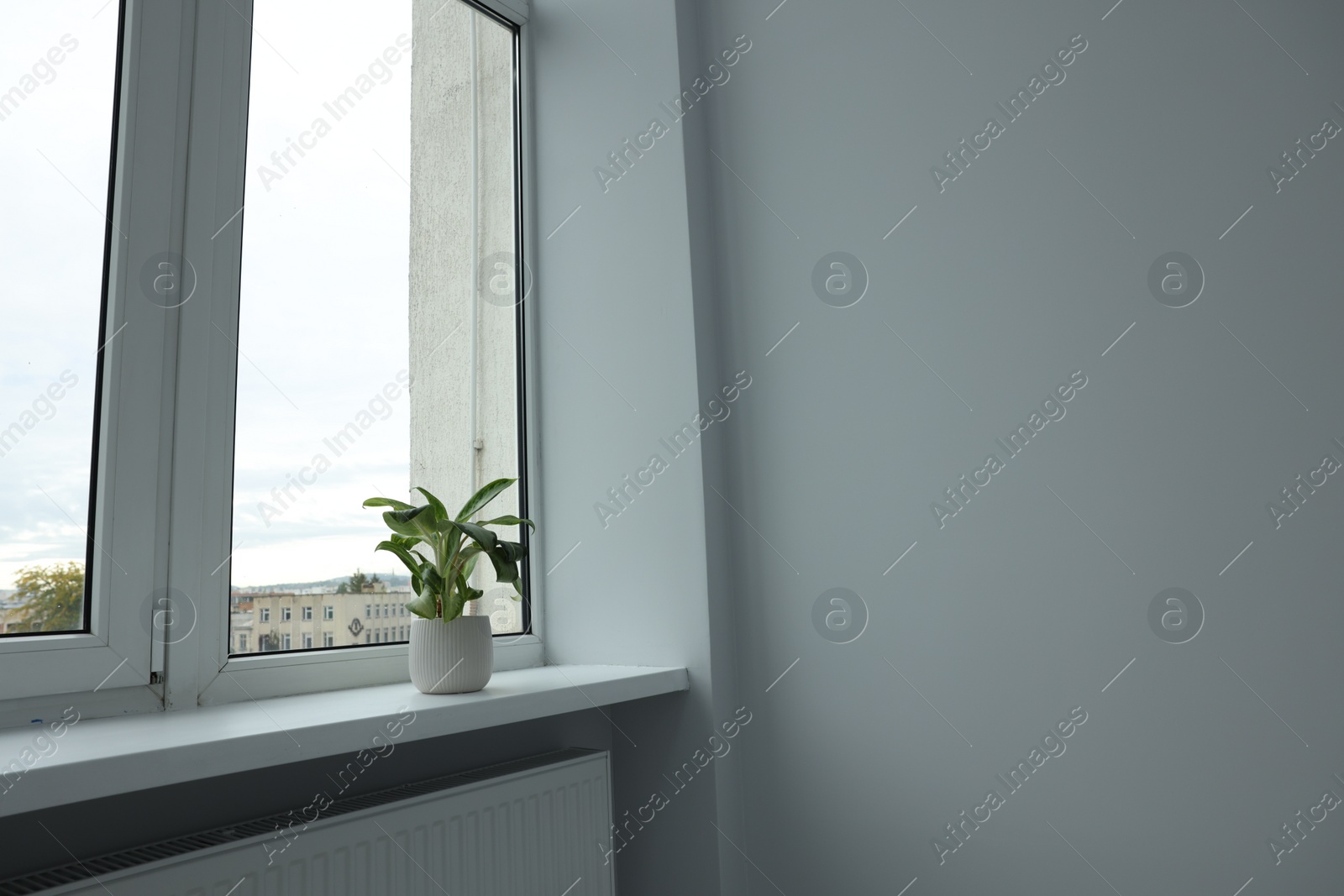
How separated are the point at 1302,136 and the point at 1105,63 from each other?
0.35 m

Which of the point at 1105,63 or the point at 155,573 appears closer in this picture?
the point at 155,573

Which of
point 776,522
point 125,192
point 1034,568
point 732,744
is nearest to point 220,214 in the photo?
point 125,192

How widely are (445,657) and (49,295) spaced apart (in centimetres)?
86

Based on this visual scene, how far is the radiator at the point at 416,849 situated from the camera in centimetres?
112

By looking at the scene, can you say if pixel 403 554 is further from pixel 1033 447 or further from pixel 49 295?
pixel 1033 447

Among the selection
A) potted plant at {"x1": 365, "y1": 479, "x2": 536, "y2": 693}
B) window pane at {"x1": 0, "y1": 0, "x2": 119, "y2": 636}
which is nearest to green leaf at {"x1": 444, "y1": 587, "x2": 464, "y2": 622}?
potted plant at {"x1": 365, "y1": 479, "x2": 536, "y2": 693}

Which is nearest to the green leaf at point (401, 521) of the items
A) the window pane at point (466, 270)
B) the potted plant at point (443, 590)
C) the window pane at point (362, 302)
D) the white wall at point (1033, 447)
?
the potted plant at point (443, 590)

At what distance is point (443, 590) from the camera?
1.50 m

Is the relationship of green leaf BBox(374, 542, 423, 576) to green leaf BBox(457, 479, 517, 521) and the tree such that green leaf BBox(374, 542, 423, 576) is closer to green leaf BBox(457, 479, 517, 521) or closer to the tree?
green leaf BBox(457, 479, 517, 521)

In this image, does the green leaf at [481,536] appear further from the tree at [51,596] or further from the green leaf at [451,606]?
the tree at [51,596]

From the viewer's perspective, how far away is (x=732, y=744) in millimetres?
1826

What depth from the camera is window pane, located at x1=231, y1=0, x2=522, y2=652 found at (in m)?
1.56

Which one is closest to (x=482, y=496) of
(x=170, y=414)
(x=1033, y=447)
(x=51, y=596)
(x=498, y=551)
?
(x=498, y=551)

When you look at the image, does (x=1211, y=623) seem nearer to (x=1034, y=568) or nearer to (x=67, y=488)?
(x=1034, y=568)
